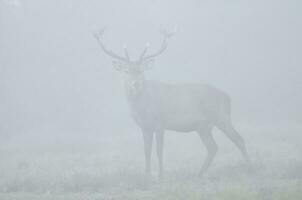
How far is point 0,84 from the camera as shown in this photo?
31.3 meters

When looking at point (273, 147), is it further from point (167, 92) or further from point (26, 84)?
point (26, 84)

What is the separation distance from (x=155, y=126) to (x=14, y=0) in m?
26.8

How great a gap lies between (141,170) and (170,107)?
1463 mm

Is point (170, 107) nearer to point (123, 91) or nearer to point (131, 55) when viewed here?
point (123, 91)

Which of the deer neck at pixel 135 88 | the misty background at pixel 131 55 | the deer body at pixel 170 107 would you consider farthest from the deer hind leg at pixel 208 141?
the misty background at pixel 131 55

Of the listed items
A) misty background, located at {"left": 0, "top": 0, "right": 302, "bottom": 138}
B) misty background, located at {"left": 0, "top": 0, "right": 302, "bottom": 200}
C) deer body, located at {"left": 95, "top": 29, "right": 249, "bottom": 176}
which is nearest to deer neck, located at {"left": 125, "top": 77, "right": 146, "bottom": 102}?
deer body, located at {"left": 95, "top": 29, "right": 249, "bottom": 176}

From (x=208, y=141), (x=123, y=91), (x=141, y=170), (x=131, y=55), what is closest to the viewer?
(x=141, y=170)

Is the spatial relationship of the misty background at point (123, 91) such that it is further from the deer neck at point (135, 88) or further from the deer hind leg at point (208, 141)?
the deer neck at point (135, 88)

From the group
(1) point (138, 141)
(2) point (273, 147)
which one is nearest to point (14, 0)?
(1) point (138, 141)

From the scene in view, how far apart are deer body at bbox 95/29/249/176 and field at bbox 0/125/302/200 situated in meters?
0.76

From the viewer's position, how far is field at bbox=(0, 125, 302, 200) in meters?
11.0

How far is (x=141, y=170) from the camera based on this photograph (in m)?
14.5

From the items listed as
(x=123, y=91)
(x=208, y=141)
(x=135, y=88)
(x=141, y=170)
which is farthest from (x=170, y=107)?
(x=123, y=91)

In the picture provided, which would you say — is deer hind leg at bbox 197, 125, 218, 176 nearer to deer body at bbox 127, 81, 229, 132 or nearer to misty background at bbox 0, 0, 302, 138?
deer body at bbox 127, 81, 229, 132
